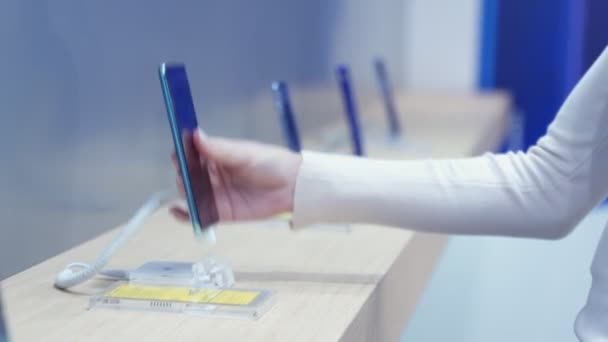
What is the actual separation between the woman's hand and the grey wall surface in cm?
22

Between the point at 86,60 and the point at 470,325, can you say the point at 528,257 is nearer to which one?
the point at 470,325

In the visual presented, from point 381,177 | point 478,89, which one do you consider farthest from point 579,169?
point 478,89

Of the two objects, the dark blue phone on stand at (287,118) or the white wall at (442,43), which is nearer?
the dark blue phone on stand at (287,118)

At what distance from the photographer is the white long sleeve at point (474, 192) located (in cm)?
95

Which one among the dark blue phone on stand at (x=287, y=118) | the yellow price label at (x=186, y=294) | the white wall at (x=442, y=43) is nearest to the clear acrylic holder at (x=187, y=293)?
the yellow price label at (x=186, y=294)

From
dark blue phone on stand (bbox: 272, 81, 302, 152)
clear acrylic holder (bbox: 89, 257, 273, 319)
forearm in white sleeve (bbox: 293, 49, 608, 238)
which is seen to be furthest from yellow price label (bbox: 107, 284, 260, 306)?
dark blue phone on stand (bbox: 272, 81, 302, 152)

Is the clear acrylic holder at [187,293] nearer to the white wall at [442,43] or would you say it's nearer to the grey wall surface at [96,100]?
the grey wall surface at [96,100]

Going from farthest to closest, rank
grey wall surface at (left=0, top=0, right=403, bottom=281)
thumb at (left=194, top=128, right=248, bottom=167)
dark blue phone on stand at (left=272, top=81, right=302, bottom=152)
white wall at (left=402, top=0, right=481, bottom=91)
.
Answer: white wall at (left=402, top=0, right=481, bottom=91)
dark blue phone on stand at (left=272, top=81, right=302, bottom=152)
grey wall surface at (left=0, top=0, right=403, bottom=281)
thumb at (left=194, top=128, right=248, bottom=167)

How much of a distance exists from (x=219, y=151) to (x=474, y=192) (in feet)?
0.97

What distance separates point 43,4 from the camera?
1093mm

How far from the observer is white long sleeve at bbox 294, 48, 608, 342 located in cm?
95

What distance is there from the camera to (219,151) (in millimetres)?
976

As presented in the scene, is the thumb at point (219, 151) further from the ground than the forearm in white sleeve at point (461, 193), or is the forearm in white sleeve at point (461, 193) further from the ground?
the thumb at point (219, 151)

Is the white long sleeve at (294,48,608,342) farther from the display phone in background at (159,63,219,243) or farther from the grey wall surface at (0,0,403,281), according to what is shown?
the grey wall surface at (0,0,403,281)
